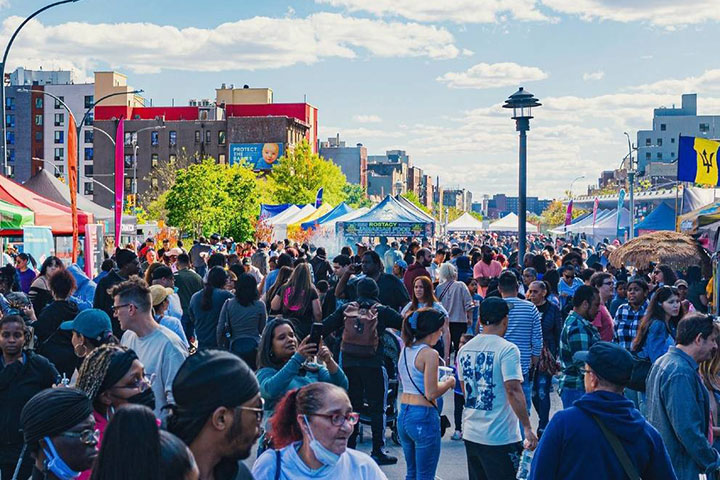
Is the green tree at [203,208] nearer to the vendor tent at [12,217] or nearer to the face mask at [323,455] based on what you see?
the vendor tent at [12,217]

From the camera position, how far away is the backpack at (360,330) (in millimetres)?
9117

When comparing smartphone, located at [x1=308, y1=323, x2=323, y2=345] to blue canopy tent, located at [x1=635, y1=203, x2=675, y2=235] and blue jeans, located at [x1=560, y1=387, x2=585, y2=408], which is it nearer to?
blue jeans, located at [x1=560, y1=387, x2=585, y2=408]

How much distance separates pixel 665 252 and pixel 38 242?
11.3 meters

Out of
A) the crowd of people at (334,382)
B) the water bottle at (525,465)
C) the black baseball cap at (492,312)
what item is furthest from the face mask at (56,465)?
the black baseball cap at (492,312)

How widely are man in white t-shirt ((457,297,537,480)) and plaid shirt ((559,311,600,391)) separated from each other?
1959 mm

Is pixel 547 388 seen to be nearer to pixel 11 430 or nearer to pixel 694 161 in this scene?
pixel 11 430

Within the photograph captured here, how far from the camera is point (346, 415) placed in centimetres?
392

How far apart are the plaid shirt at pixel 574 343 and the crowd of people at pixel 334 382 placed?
2 cm

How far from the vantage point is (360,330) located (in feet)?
30.0

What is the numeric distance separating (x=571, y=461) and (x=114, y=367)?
2071 millimetres

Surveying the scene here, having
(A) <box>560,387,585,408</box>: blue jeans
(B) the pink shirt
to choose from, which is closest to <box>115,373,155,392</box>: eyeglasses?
(A) <box>560,387,585,408</box>: blue jeans

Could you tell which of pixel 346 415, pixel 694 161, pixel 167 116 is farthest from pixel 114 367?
pixel 167 116

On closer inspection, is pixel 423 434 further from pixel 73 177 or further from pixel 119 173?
pixel 119 173

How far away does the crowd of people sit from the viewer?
319cm
